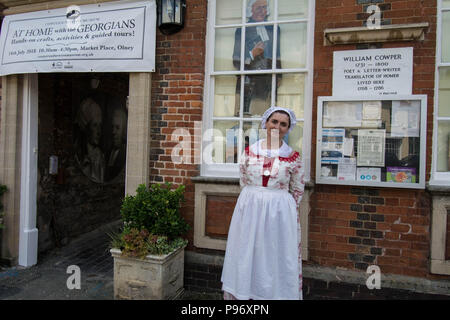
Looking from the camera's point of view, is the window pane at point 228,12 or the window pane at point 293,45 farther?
the window pane at point 228,12

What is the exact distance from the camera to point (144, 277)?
10.9ft

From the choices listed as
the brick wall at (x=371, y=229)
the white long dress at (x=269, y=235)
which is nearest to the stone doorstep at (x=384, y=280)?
the brick wall at (x=371, y=229)

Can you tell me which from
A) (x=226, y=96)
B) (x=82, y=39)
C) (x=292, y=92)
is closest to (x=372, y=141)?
(x=292, y=92)

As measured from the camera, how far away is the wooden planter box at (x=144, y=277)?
3289 mm

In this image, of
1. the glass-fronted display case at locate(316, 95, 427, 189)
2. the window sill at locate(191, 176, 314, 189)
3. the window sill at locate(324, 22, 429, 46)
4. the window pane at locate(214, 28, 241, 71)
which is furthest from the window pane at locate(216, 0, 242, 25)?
the window sill at locate(191, 176, 314, 189)

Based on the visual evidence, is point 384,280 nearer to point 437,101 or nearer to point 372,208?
point 372,208

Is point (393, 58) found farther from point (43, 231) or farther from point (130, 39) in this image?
point (43, 231)

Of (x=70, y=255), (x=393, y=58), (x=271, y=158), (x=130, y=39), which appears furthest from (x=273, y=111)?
(x=70, y=255)

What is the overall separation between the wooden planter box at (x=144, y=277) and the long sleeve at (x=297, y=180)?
152cm

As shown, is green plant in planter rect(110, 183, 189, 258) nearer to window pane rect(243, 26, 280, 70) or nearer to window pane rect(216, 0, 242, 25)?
window pane rect(243, 26, 280, 70)

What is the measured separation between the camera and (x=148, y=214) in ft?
11.5

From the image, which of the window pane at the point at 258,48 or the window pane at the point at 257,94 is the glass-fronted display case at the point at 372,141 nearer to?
the window pane at the point at 257,94

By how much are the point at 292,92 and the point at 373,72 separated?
2.89 feet

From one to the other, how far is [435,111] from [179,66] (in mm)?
2934
